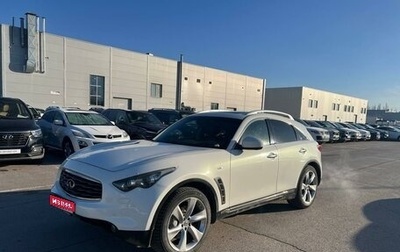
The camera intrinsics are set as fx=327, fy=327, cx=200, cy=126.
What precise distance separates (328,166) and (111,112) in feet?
30.7

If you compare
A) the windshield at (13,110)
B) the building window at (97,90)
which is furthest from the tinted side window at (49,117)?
the building window at (97,90)

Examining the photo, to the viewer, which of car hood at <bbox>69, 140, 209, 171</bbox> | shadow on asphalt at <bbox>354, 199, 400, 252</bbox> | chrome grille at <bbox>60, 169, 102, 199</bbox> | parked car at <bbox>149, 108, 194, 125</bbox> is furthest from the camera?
parked car at <bbox>149, 108, 194, 125</bbox>

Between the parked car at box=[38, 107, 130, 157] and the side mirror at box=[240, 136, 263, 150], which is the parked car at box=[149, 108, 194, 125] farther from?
the side mirror at box=[240, 136, 263, 150]

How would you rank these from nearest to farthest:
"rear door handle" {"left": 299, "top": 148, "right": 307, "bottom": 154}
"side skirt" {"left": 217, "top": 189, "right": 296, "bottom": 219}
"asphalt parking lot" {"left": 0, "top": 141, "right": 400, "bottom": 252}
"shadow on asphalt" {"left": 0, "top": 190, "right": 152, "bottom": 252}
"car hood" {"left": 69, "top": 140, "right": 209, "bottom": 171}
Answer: "car hood" {"left": 69, "top": 140, "right": 209, "bottom": 171} → "shadow on asphalt" {"left": 0, "top": 190, "right": 152, "bottom": 252} → "asphalt parking lot" {"left": 0, "top": 141, "right": 400, "bottom": 252} → "side skirt" {"left": 217, "top": 189, "right": 296, "bottom": 219} → "rear door handle" {"left": 299, "top": 148, "right": 307, "bottom": 154}

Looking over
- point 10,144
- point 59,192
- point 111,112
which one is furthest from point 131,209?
point 111,112

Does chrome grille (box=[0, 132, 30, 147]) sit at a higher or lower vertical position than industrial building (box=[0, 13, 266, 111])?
lower

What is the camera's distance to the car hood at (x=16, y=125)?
8137 millimetres

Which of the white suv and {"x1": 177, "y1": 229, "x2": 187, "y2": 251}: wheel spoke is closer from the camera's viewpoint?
the white suv

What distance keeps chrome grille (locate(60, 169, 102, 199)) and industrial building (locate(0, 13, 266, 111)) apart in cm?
2640

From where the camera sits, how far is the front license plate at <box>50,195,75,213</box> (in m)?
3.48

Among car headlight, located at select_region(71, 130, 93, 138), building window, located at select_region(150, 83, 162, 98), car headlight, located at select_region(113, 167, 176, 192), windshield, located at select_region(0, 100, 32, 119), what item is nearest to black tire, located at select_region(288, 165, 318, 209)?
car headlight, located at select_region(113, 167, 176, 192)

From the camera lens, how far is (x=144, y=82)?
36344 mm

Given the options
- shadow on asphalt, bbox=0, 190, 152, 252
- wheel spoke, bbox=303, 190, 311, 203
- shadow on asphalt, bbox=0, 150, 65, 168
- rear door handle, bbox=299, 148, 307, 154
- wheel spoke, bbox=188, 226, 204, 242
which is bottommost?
shadow on asphalt, bbox=0, 150, 65, 168

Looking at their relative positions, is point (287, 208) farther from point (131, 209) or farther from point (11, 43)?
point (11, 43)
